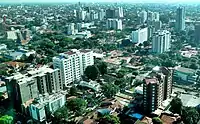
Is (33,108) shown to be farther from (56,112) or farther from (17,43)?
(17,43)

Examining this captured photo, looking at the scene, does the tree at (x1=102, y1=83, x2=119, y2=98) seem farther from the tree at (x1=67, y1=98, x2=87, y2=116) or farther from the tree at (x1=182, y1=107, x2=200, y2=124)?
the tree at (x1=182, y1=107, x2=200, y2=124)

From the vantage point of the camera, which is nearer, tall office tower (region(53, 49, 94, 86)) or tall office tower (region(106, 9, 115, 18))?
tall office tower (region(53, 49, 94, 86))

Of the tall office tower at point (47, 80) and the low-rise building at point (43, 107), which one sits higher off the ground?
the tall office tower at point (47, 80)

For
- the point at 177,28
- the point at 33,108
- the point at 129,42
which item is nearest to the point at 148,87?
the point at 33,108

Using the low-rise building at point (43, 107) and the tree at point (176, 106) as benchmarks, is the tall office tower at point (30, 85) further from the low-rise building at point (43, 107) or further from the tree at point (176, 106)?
the tree at point (176, 106)

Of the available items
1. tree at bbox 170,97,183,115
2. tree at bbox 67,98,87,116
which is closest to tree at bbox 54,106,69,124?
tree at bbox 67,98,87,116

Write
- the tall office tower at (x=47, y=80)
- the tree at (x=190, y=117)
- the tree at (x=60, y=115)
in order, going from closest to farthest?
1. the tree at (x=190, y=117)
2. the tree at (x=60, y=115)
3. the tall office tower at (x=47, y=80)

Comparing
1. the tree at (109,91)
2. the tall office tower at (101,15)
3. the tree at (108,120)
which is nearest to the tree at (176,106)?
the tree at (108,120)

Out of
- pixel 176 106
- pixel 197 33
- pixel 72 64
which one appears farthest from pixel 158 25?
pixel 176 106
